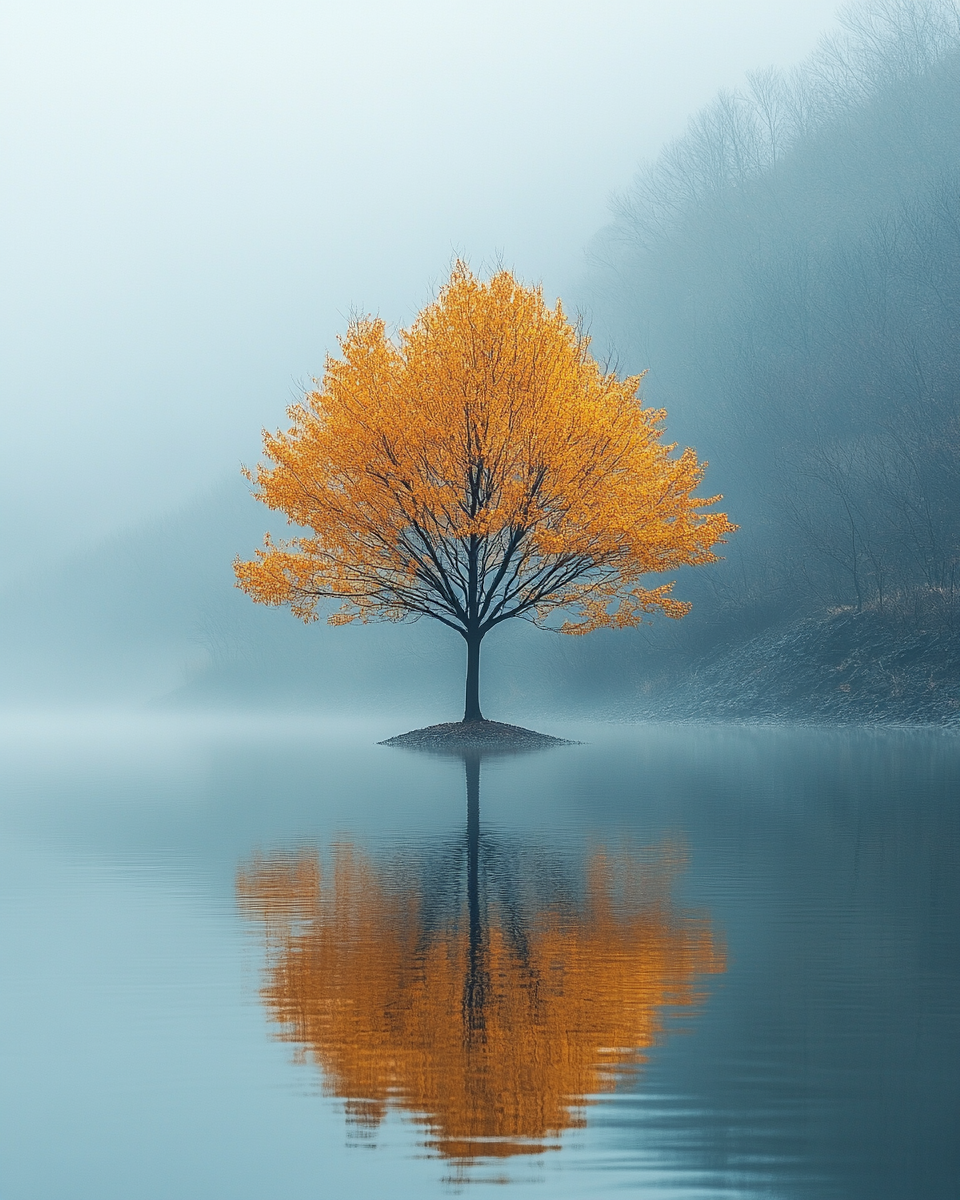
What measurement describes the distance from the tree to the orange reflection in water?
19.9m

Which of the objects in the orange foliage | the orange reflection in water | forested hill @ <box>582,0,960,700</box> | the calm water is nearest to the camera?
the calm water

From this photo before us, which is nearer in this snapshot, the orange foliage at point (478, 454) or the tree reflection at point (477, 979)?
the tree reflection at point (477, 979)

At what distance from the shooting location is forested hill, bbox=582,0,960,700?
41.3 m

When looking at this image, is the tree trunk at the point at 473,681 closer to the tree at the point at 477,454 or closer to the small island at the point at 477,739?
the small island at the point at 477,739

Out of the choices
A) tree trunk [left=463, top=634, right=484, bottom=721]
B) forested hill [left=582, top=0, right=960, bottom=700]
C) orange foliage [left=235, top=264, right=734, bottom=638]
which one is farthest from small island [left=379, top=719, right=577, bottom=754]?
forested hill [left=582, top=0, right=960, bottom=700]

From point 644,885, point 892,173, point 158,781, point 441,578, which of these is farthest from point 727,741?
point 892,173

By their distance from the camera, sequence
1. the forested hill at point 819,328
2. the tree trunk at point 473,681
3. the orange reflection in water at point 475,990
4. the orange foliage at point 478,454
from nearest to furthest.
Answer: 1. the orange reflection in water at point 475,990
2. the orange foliage at point 478,454
3. the tree trunk at point 473,681
4. the forested hill at point 819,328

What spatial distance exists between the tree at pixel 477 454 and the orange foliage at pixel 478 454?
32mm

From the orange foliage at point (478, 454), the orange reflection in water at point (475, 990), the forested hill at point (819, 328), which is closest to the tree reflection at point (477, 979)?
the orange reflection in water at point (475, 990)

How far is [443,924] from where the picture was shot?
7.52m

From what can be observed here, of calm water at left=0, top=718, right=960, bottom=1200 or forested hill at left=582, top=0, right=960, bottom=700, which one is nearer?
calm water at left=0, top=718, right=960, bottom=1200

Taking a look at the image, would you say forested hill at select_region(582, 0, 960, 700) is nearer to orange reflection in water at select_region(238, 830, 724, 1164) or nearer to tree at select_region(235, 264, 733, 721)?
tree at select_region(235, 264, 733, 721)

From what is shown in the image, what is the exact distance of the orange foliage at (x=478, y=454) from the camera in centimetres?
2867

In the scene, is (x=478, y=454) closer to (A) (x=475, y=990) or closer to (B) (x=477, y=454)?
(B) (x=477, y=454)
